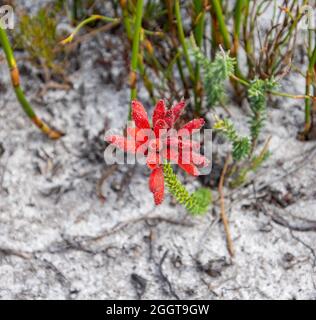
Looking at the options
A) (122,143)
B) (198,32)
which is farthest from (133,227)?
(198,32)

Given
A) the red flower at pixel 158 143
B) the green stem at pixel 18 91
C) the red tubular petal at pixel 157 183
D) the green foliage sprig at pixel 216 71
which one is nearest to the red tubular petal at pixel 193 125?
the red flower at pixel 158 143

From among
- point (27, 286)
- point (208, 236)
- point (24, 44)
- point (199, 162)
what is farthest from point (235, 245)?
point (24, 44)

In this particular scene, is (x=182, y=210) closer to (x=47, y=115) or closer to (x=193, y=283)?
(x=193, y=283)

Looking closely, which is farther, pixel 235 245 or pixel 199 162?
pixel 235 245

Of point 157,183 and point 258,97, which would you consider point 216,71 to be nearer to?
point 258,97

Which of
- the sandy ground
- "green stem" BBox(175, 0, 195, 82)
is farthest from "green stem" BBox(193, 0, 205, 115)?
the sandy ground

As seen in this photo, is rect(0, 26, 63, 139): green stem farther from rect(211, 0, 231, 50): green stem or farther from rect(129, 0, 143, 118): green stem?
rect(211, 0, 231, 50): green stem

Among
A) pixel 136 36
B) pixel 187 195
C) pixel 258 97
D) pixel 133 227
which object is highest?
pixel 136 36
